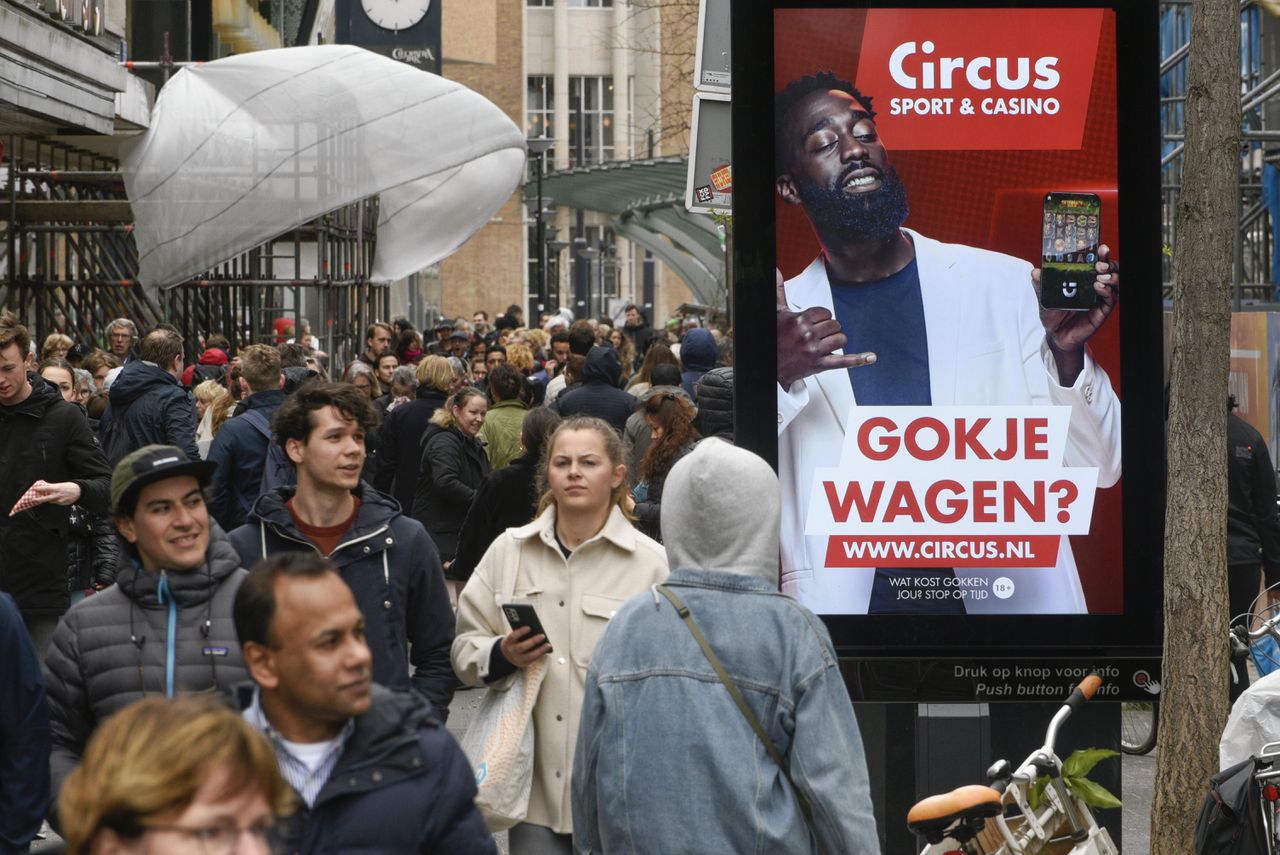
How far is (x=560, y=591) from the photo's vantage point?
510 cm

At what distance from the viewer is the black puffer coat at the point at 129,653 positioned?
13.6 feet

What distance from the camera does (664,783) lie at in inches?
150

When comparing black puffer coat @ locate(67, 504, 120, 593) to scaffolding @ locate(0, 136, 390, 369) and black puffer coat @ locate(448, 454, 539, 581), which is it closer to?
black puffer coat @ locate(448, 454, 539, 581)

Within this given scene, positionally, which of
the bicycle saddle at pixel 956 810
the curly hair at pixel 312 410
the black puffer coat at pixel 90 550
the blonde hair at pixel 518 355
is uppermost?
the blonde hair at pixel 518 355

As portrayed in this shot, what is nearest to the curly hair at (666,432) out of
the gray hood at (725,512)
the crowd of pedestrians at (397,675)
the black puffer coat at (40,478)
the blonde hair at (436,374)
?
the black puffer coat at (40,478)

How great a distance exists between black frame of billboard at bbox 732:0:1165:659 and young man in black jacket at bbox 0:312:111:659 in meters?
3.05

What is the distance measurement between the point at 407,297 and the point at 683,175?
1866cm

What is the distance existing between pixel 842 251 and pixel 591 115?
71243 mm

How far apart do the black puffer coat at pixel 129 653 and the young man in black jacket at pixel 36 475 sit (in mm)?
3487

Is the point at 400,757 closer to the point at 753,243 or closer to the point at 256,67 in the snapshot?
the point at 753,243

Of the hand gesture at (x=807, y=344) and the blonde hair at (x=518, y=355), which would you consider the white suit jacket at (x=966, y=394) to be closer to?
the hand gesture at (x=807, y=344)

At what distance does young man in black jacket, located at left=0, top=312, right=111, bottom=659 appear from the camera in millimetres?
7688

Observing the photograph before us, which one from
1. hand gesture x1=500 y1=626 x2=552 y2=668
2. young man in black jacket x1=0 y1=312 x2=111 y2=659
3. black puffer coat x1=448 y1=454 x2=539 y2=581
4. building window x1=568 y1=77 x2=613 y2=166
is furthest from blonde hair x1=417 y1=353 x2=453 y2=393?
building window x1=568 y1=77 x2=613 y2=166

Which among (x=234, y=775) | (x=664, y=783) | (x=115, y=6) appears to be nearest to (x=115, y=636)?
(x=664, y=783)
